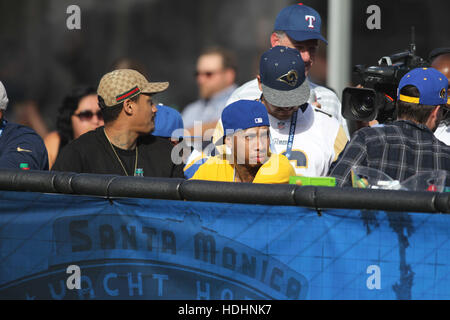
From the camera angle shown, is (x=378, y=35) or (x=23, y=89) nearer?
(x=378, y=35)

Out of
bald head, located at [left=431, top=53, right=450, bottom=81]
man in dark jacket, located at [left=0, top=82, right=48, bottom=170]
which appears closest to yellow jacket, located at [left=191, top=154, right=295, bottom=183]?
man in dark jacket, located at [left=0, top=82, right=48, bottom=170]

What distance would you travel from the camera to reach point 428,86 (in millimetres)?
3723

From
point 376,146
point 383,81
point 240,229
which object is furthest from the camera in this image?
point 383,81

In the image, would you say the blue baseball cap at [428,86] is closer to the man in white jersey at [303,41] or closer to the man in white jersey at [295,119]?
the man in white jersey at [295,119]

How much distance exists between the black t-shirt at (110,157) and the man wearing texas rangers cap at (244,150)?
1.86ft

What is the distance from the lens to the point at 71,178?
3.27m

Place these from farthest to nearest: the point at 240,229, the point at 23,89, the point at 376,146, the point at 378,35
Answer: the point at 23,89 → the point at 378,35 → the point at 376,146 → the point at 240,229

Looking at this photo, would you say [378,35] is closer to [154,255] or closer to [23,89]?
[23,89]

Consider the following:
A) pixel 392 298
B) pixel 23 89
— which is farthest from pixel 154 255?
pixel 23 89

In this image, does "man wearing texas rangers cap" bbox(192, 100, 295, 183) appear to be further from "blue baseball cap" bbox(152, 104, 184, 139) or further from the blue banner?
"blue baseball cap" bbox(152, 104, 184, 139)

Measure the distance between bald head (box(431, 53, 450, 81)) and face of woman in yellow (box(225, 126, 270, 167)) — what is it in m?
1.54

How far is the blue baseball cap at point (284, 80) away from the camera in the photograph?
4199 mm
